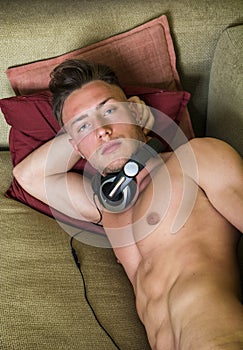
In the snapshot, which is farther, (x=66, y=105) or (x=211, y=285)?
(x=66, y=105)

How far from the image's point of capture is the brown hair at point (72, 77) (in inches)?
54.6

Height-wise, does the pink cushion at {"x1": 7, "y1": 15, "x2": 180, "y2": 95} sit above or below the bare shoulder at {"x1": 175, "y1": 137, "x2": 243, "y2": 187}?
above

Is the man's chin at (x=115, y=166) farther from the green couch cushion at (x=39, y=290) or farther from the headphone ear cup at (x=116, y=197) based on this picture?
the green couch cushion at (x=39, y=290)

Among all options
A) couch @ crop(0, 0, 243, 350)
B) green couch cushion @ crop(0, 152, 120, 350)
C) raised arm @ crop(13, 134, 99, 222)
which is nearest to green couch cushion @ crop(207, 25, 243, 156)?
couch @ crop(0, 0, 243, 350)

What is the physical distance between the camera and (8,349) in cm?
109

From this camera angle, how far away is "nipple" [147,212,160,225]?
4.05 ft

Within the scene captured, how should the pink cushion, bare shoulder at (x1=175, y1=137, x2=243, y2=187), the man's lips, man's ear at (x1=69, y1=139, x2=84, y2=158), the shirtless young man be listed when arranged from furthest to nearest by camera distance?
the pink cushion → man's ear at (x1=69, y1=139, x2=84, y2=158) → the man's lips → bare shoulder at (x1=175, y1=137, x2=243, y2=187) → the shirtless young man

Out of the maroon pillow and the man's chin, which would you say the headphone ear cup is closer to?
the man's chin

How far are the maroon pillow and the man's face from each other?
14 cm

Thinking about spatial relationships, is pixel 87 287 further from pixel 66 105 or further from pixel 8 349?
pixel 66 105

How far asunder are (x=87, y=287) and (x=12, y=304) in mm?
195

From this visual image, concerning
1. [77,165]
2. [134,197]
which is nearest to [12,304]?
[134,197]

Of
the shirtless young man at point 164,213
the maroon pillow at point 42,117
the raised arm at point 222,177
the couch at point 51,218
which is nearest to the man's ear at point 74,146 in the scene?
the shirtless young man at point 164,213

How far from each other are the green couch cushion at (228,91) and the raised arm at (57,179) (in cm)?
45
